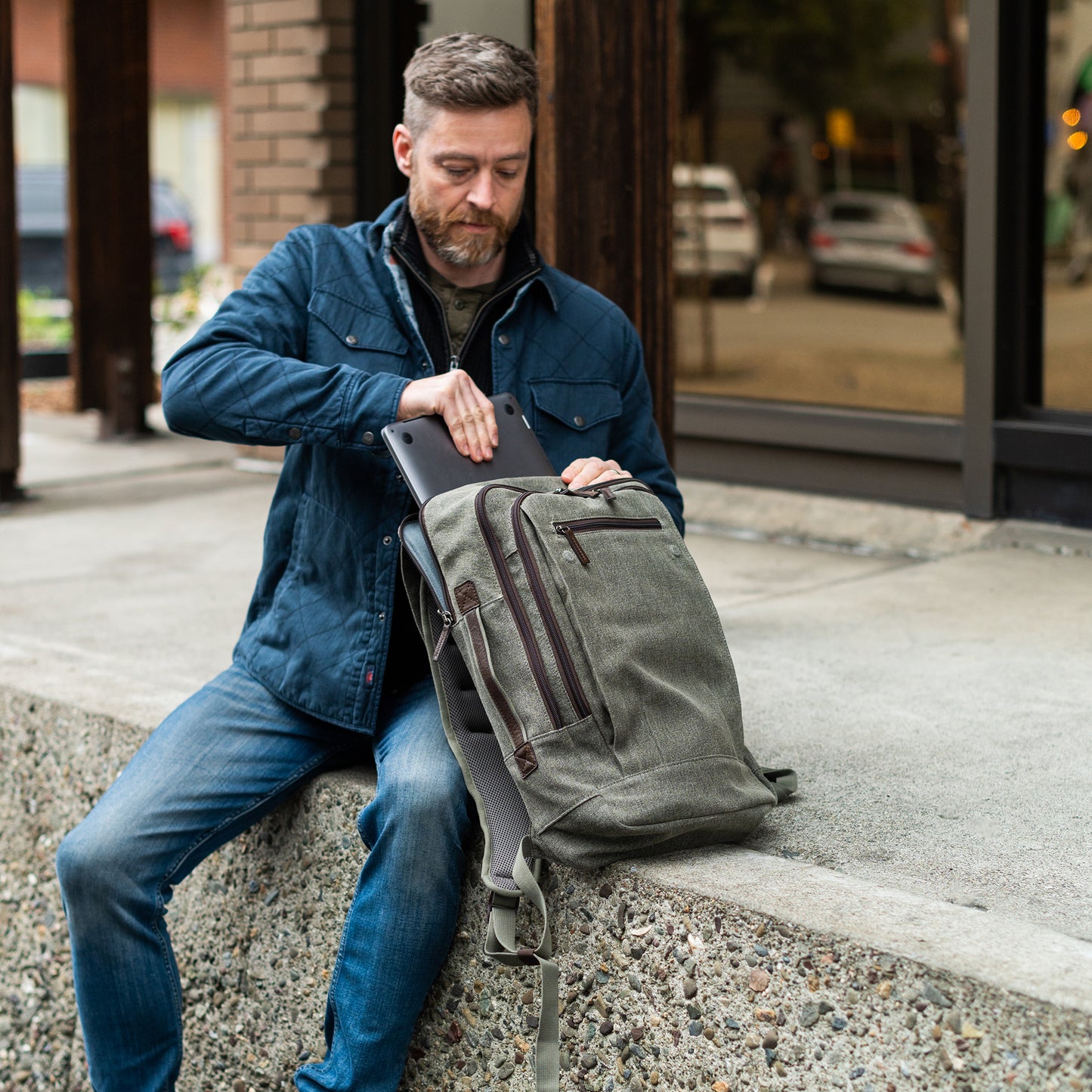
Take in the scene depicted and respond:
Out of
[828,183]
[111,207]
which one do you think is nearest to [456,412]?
[111,207]

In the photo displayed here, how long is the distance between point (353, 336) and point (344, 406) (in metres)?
0.24

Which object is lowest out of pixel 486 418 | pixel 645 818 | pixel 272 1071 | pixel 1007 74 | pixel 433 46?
pixel 272 1071

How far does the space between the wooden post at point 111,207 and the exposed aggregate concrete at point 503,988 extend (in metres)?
5.26

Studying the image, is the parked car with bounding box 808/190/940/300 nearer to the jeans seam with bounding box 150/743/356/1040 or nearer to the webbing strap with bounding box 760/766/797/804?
the webbing strap with bounding box 760/766/797/804

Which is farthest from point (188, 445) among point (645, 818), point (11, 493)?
point (645, 818)

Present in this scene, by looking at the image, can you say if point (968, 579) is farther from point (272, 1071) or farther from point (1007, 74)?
point (272, 1071)

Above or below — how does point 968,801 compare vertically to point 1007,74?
below

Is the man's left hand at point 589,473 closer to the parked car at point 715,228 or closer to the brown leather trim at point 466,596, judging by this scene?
the brown leather trim at point 466,596

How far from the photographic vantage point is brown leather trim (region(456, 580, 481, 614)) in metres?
2.37

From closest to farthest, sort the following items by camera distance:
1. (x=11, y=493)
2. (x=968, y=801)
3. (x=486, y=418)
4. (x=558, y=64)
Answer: (x=486, y=418) < (x=968, y=801) < (x=558, y=64) < (x=11, y=493)

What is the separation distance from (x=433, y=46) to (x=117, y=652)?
6.44ft

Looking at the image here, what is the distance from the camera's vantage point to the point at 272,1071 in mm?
2938

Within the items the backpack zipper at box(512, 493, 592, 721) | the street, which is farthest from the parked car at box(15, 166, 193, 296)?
the backpack zipper at box(512, 493, 592, 721)

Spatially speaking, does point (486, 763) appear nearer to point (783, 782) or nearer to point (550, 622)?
point (550, 622)
